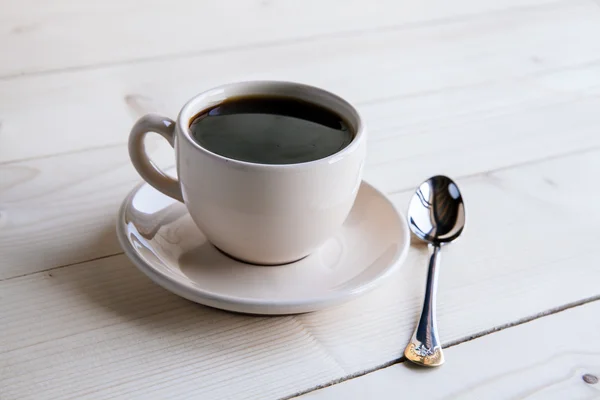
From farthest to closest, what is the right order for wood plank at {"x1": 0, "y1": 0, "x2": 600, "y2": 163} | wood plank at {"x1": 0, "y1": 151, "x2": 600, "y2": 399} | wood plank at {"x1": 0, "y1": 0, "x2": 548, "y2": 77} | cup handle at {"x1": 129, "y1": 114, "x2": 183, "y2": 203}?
wood plank at {"x1": 0, "y1": 0, "x2": 548, "y2": 77} → wood plank at {"x1": 0, "y1": 0, "x2": 600, "y2": 163} → cup handle at {"x1": 129, "y1": 114, "x2": 183, "y2": 203} → wood plank at {"x1": 0, "y1": 151, "x2": 600, "y2": 399}

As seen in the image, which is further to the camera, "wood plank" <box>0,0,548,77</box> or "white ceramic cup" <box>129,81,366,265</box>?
"wood plank" <box>0,0,548,77</box>

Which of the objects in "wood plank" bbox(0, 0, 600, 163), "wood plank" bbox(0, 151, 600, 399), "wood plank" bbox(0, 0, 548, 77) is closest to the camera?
"wood plank" bbox(0, 151, 600, 399)

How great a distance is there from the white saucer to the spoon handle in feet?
0.12

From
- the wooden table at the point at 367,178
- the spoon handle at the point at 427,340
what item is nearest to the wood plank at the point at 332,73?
the wooden table at the point at 367,178

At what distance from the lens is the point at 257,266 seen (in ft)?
1.90

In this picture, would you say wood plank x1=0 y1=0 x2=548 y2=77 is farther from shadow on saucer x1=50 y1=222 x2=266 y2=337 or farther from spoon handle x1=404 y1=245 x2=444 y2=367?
spoon handle x1=404 y1=245 x2=444 y2=367

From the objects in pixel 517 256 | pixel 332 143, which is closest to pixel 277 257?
pixel 332 143

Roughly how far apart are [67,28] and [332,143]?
0.63 meters

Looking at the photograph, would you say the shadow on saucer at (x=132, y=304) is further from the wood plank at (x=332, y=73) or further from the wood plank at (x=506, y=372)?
the wood plank at (x=332, y=73)

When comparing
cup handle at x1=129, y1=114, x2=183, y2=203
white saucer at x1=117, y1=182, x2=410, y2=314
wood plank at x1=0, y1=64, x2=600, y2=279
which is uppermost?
cup handle at x1=129, y1=114, x2=183, y2=203

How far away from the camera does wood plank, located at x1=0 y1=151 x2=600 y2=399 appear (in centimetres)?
49

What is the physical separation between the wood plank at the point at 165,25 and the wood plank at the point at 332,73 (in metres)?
0.03

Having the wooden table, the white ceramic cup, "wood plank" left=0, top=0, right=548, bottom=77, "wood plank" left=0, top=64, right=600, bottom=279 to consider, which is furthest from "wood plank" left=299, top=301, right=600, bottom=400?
"wood plank" left=0, top=0, right=548, bottom=77

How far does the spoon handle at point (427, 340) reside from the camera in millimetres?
511
